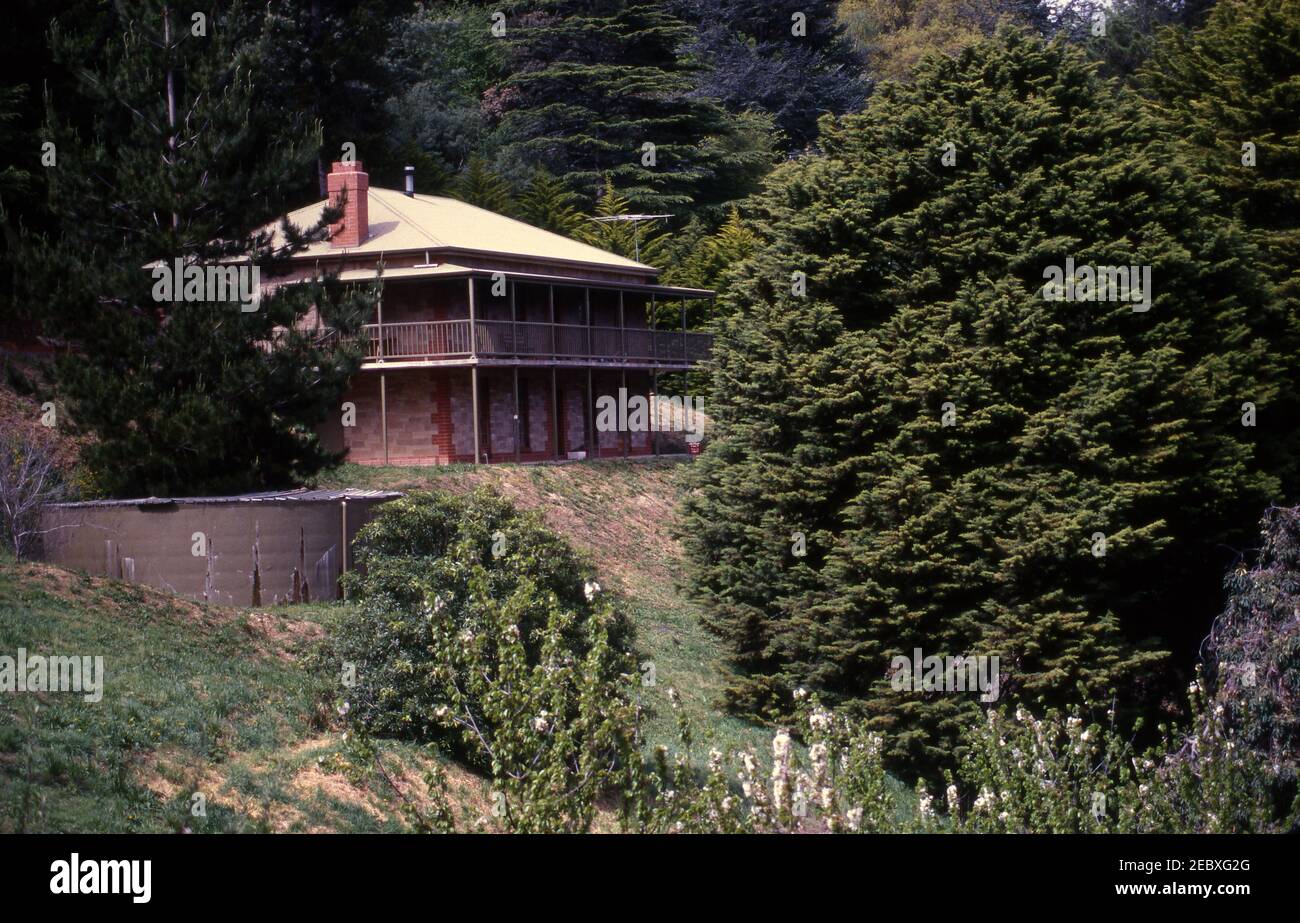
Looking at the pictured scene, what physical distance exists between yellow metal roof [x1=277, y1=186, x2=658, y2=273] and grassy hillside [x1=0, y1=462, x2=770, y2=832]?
14904 millimetres

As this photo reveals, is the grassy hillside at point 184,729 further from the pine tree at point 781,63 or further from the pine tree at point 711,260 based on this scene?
the pine tree at point 781,63

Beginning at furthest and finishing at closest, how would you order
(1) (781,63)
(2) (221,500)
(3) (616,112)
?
(1) (781,63) → (3) (616,112) → (2) (221,500)

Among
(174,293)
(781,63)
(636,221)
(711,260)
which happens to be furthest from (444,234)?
(781,63)

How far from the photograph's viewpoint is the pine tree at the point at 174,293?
68.8ft

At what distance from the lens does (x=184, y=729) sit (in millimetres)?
13242

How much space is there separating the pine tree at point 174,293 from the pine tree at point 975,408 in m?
7.38

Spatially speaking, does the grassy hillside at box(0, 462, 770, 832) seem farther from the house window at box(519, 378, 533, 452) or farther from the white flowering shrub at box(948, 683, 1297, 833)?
the house window at box(519, 378, 533, 452)

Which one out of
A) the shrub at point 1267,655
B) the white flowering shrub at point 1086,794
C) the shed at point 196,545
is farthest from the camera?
the shed at point 196,545

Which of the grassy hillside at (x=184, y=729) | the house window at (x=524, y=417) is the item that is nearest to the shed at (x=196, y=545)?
the grassy hillside at (x=184, y=729)

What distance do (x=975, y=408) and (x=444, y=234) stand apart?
17.9 metres

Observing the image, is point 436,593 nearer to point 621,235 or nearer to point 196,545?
point 196,545

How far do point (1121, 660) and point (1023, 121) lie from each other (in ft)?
28.3

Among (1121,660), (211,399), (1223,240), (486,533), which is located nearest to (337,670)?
(486,533)

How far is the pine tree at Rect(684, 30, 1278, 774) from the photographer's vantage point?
64.9 feet
